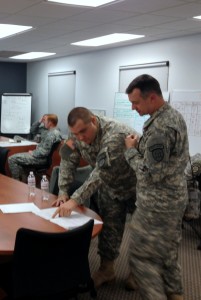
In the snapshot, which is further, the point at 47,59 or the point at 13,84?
the point at 13,84

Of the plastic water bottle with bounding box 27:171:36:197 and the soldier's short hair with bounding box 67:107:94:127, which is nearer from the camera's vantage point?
the soldier's short hair with bounding box 67:107:94:127

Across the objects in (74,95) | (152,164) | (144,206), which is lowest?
(144,206)

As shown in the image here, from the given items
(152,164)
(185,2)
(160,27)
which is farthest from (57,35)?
(152,164)

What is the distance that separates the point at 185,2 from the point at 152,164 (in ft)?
6.79

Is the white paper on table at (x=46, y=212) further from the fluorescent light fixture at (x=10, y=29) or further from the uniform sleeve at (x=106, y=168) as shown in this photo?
the fluorescent light fixture at (x=10, y=29)

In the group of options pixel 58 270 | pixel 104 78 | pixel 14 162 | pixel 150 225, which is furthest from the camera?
pixel 104 78

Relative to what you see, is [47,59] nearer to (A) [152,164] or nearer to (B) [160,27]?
(B) [160,27]

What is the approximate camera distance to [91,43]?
6461mm

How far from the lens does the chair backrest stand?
71.4 inches

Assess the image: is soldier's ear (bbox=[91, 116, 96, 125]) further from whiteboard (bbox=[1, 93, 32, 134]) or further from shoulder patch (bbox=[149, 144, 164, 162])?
whiteboard (bbox=[1, 93, 32, 134])

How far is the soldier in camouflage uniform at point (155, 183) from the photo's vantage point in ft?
7.12

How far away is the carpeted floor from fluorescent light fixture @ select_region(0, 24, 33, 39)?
3024mm

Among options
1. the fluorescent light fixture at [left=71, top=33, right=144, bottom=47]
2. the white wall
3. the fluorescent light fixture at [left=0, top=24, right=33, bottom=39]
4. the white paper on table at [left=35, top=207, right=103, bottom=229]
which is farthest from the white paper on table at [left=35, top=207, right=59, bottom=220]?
the fluorescent light fixture at [left=71, top=33, right=144, bottom=47]

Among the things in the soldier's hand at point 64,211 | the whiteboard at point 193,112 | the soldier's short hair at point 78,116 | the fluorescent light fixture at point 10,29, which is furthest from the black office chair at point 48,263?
the fluorescent light fixture at point 10,29
